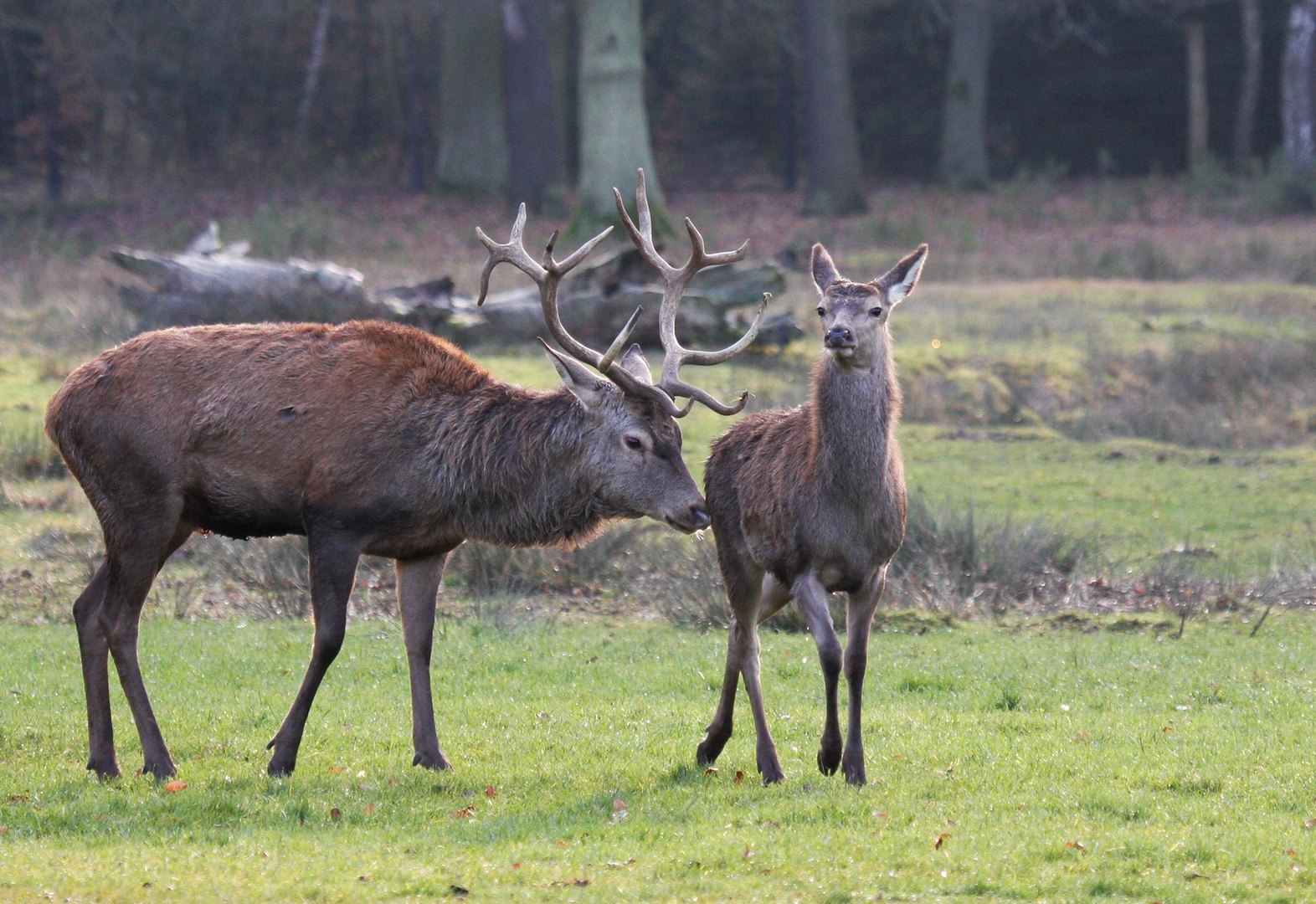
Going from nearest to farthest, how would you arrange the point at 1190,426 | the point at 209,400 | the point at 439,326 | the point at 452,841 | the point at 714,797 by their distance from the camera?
the point at 452,841 < the point at 714,797 < the point at 209,400 < the point at 1190,426 < the point at 439,326

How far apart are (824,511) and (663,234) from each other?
2114 centimetres

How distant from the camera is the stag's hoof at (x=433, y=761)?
7.69 meters

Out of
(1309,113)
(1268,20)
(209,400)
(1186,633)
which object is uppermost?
(1268,20)

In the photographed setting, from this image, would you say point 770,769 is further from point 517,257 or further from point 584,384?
point 517,257

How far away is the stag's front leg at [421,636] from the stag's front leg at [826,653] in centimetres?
176

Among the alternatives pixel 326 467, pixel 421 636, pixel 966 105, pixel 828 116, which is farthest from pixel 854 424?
pixel 966 105

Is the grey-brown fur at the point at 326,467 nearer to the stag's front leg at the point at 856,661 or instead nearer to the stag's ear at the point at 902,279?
the stag's front leg at the point at 856,661

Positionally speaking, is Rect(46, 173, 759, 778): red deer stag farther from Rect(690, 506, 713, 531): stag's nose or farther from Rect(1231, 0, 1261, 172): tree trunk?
Rect(1231, 0, 1261, 172): tree trunk

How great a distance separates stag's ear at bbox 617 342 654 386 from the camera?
810 centimetres

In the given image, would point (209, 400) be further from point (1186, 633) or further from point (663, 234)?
point (663, 234)

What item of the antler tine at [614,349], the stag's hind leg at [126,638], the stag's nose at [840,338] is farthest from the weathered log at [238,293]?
the stag's nose at [840,338]

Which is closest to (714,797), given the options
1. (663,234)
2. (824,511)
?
(824,511)

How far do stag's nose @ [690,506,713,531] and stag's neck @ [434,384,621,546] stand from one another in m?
0.49

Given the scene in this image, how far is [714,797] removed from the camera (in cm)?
710
